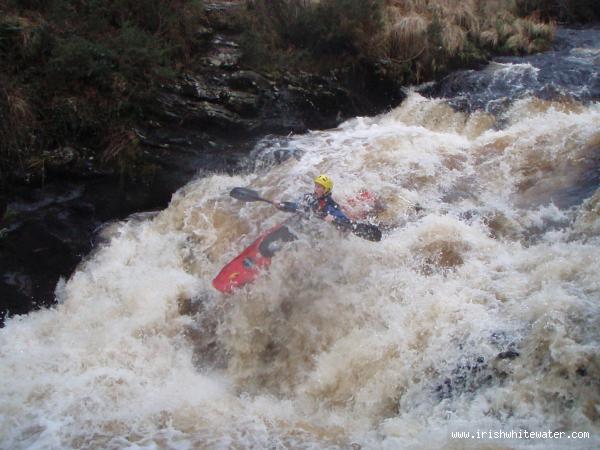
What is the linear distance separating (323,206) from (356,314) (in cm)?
143

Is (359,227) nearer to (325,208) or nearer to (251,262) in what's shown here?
(325,208)

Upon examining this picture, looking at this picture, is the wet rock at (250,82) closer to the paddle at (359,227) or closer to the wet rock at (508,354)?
the paddle at (359,227)

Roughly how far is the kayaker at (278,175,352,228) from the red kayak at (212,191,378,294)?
263 mm

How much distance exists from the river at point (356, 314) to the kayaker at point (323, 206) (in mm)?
159

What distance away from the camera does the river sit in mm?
3844

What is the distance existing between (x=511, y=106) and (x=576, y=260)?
14.5ft

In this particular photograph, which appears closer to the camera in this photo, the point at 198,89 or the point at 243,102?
the point at 198,89

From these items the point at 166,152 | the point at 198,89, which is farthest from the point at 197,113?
the point at 166,152

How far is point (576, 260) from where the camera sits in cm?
456

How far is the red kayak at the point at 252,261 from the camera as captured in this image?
18.2 feet

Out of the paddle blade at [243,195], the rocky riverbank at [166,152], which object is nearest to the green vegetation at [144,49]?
the rocky riverbank at [166,152]

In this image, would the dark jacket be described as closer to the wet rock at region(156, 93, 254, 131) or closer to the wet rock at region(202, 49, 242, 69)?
the wet rock at region(156, 93, 254, 131)

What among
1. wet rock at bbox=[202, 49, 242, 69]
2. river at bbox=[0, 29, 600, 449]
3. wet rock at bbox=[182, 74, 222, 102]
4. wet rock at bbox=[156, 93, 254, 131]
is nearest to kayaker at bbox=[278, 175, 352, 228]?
river at bbox=[0, 29, 600, 449]

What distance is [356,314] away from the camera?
5.02m
